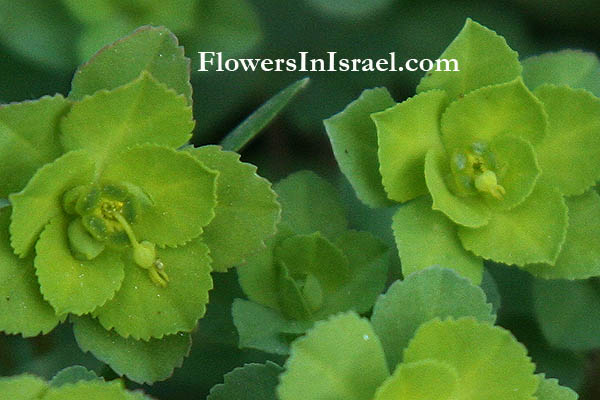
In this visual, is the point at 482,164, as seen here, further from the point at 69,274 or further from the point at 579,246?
the point at 69,274

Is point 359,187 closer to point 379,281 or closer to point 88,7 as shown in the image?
point 379,281

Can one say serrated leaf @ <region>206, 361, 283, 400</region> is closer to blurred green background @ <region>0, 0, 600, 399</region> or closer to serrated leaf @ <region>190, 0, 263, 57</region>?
blurred green background @ <region>0, 0, 600, 399</region>

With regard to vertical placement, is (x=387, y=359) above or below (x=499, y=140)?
below

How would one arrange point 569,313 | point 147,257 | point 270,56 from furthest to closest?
1. point 270,56
2. point 569,313
3. point 147,257

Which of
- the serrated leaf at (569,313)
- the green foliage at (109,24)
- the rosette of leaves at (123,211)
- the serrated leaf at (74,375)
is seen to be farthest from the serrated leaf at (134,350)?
the serrated leaf at (569,313)

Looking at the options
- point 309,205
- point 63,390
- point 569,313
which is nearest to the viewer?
point 63,390

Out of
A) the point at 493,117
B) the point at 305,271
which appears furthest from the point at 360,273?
the point at 493,117

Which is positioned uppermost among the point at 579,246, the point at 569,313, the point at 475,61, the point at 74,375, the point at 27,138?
the point at 475,61

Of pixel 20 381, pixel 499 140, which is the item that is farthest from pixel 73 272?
pixel 499 140
